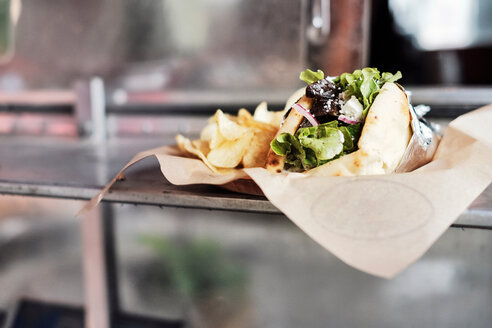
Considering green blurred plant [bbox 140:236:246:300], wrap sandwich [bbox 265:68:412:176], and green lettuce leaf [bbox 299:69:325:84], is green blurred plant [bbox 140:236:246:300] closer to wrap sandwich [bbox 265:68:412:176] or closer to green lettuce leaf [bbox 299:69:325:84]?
wrap sandwich [bbox 265:68:412:176]

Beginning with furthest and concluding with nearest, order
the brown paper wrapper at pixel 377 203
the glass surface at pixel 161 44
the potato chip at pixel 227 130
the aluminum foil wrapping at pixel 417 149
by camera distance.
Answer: the glass surface at pixel 161 44 → the potato chip at pixel 227 130 → the aluminum foil wrapping at pixel 417 149 → the brown paper wrapper at pixel 377 203

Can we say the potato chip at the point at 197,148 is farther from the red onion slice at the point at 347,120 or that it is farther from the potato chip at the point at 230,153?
the red onion slice at the point at 347,120

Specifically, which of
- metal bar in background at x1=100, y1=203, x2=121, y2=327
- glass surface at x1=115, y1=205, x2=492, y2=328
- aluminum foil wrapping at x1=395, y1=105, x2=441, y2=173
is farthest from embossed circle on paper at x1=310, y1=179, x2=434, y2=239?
metal bar in background at x1=100, y1=203, x2=121, y2=327

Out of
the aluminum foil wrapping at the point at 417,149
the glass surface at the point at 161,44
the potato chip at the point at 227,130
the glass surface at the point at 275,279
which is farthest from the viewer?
the glass surface at the point at 161,44

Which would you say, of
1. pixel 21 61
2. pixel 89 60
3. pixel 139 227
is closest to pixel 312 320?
pixel 139 227

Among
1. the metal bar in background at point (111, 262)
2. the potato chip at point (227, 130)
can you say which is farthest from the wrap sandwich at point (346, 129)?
the metal bar in background at point (111, 262)

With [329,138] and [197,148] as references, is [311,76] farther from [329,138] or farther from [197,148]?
[197,148]
